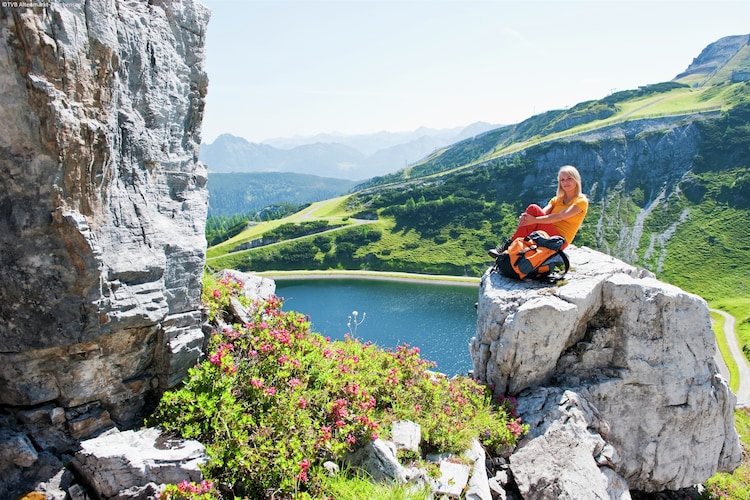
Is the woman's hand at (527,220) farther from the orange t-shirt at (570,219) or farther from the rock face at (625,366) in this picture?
the rock face at (625,366)

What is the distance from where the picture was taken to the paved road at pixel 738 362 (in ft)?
114

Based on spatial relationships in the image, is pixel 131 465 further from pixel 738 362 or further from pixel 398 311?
pixel 398 311

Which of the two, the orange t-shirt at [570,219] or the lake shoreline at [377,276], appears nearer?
the orange t-shirt at [570,219]

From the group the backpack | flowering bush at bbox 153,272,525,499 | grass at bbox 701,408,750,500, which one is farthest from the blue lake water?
flowering bush at bbox 153,272,525,499

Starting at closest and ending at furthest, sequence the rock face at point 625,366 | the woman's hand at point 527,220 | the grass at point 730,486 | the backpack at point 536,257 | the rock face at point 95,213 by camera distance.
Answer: the rock face at point 95,213 → the rock face at point 625,366 → the backpack at point 536,257 → the woman's hand at point 527,220 → the grass at point 730,486

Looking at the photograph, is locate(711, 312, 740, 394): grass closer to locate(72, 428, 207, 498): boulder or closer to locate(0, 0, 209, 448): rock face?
locate(72, 428, 207, 498): boulder

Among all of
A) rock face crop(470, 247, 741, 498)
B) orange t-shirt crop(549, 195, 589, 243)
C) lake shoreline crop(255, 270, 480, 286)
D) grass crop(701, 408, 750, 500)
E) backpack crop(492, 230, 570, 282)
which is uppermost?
orange t-shirt crop(549, 195, 589, 243)

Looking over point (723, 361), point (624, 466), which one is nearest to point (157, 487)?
point (624, 466)

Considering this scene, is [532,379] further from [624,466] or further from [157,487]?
[157,487]

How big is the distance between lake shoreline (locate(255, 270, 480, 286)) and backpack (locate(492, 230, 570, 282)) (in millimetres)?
70397

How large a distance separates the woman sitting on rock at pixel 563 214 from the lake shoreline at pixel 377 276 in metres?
70.0

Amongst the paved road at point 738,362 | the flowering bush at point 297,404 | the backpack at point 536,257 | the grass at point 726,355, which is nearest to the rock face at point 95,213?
the flowering bush at point 297,404

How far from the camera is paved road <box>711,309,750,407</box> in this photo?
3478 centimetres

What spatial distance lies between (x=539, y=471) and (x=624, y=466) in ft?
10.3
